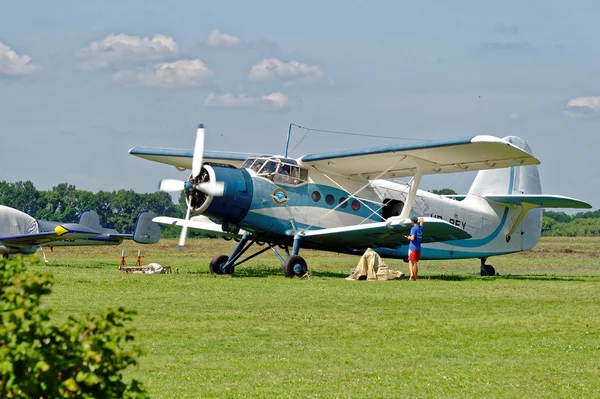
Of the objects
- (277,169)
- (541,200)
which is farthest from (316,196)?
(541,200)

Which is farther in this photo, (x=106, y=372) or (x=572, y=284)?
(x=572, y=284)

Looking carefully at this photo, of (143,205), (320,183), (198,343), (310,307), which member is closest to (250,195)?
(320,183)

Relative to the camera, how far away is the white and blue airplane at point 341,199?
20.6 metres

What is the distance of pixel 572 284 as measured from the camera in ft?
64.4

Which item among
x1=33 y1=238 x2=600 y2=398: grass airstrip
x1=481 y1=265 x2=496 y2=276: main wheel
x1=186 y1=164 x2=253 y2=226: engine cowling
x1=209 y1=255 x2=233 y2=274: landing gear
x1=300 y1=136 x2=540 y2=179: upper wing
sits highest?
x1=300 y1=136 x2=540 y2=179: upper wing

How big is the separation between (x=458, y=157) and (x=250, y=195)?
4702 millimetres

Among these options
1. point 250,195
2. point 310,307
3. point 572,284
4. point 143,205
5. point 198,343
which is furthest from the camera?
point 143,205

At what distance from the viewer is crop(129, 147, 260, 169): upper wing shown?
25.0 metres

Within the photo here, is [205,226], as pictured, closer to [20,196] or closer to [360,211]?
[360,211]

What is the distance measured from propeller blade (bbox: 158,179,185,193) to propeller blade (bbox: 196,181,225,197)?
2.50 ft

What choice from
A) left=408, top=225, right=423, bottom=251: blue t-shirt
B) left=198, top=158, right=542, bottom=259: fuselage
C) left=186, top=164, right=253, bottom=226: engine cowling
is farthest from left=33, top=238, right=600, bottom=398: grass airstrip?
left=198, top=158, right=542, bottom=259: fuselage

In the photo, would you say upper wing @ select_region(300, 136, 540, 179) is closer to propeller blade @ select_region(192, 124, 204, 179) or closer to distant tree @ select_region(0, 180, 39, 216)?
propeller blade @ select_region(192, 124, 204, 179)

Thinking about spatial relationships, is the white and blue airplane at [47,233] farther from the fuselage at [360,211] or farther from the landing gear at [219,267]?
the fuselage at [360,211]

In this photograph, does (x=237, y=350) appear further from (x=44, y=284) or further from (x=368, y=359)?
(x=44, y=284)
